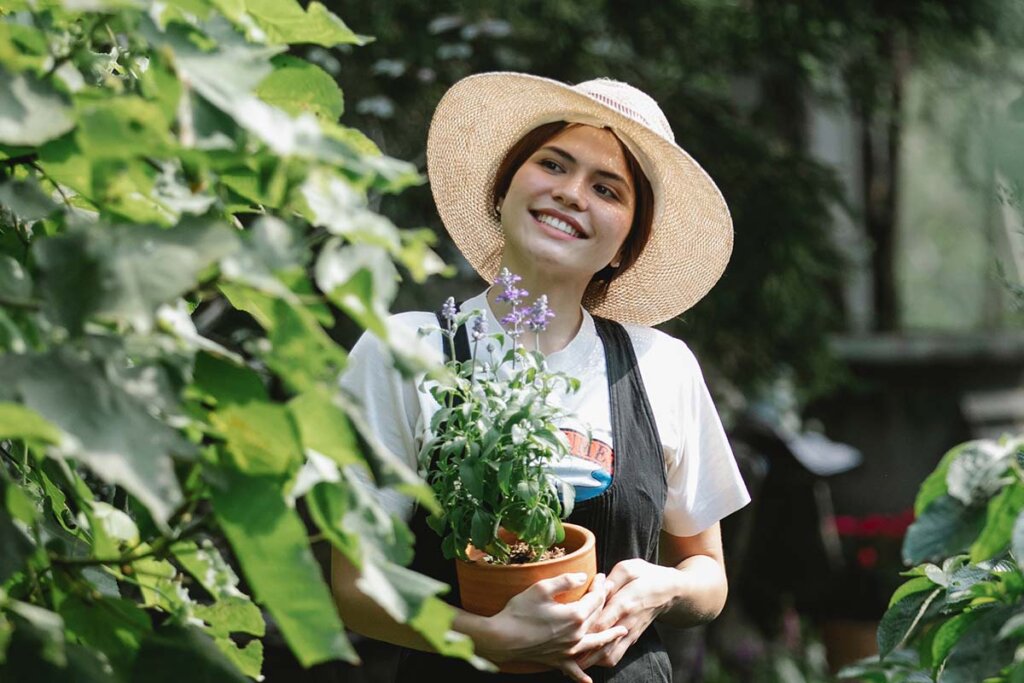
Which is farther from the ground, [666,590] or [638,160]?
[638,160]

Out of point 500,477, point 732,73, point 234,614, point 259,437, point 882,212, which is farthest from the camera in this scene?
point 882,212

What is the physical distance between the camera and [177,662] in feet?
3.33

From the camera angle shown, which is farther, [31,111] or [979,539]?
[979,539]

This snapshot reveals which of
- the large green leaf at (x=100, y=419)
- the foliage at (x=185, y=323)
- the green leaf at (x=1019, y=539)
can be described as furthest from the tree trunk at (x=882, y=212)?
the large green leaf at (x=100, y=419)

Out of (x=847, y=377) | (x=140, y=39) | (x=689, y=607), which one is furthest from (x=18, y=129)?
(x=847, y=377)

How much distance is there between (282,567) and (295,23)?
0.47 metres

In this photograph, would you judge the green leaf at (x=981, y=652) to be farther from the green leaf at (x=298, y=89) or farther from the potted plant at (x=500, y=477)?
the green leaf at (x=298, y=89)

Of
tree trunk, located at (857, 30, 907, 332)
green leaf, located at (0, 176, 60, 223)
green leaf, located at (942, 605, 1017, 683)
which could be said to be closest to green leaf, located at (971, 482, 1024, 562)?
green leaf, located at (942, 605, 1017, 683)

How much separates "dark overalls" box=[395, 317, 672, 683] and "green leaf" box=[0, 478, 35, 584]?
783mm

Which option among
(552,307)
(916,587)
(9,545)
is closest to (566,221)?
(552,307)

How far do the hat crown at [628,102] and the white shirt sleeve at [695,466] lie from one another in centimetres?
33

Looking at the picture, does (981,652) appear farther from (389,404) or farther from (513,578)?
(389,404)

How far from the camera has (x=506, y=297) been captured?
163cm

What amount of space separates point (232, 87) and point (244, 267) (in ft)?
0.43
